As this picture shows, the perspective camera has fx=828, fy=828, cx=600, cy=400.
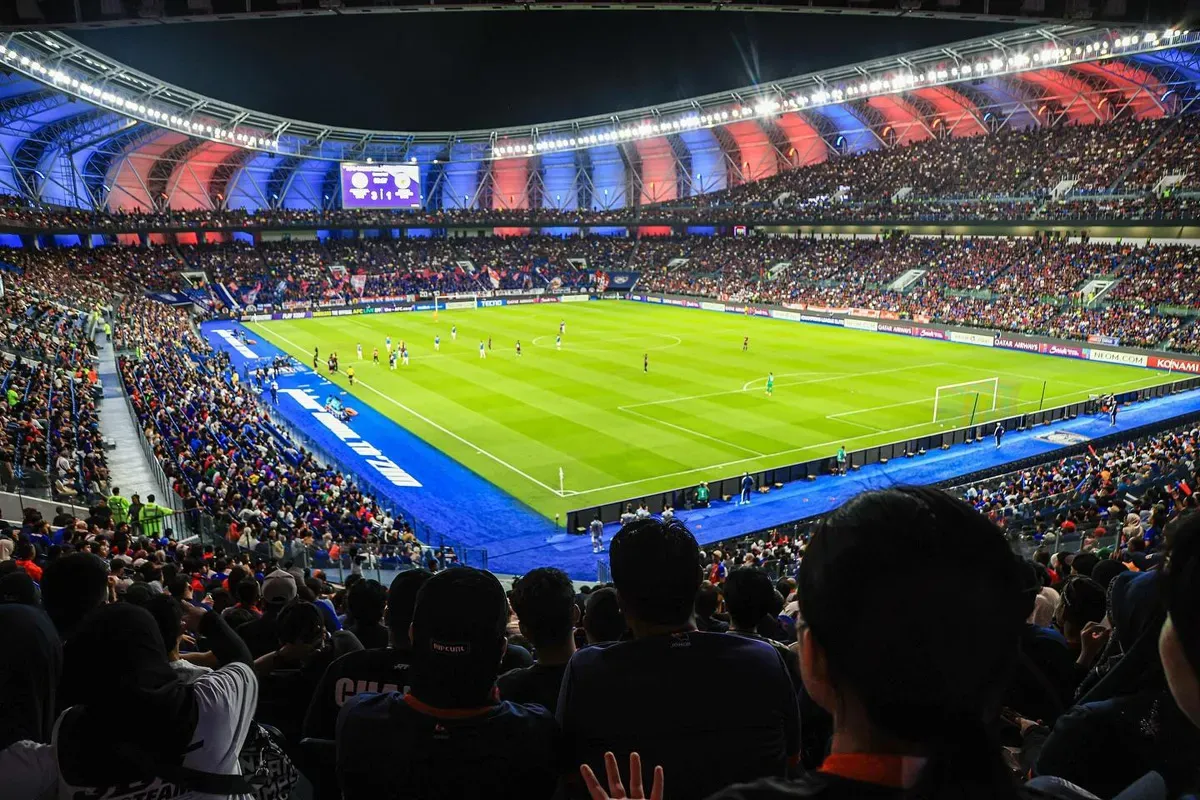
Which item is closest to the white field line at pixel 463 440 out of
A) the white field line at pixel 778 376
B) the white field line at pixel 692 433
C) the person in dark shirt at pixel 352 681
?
the white field line at pixel 692 433

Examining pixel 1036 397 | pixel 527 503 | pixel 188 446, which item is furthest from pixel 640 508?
pixel 1036 397

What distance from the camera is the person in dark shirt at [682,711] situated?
3.12 meters

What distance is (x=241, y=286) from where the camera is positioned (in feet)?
266

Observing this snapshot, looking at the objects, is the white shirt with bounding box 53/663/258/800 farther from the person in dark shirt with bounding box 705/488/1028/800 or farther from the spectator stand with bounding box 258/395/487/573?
the spectator stand with bounding box 258/395/487/573

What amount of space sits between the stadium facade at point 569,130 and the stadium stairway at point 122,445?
85.0ft

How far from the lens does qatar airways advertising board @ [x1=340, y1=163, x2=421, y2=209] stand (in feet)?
289

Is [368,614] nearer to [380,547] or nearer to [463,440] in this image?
[380,547]

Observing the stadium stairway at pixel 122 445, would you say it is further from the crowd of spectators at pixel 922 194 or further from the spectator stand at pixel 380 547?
the crowd of spectators at pixel 922 194

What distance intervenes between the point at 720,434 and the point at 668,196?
259 feet

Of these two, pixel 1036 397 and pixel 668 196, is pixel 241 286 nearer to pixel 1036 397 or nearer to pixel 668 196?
pixel 668 196

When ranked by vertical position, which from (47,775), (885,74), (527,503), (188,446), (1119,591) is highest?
(885,74)

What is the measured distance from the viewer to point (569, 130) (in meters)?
94.8

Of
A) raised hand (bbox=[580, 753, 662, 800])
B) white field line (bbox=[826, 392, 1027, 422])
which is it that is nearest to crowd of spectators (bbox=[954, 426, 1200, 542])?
white field line (bbox=[826, 392, 1027, 422])

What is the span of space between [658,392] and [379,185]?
59.1 metres
